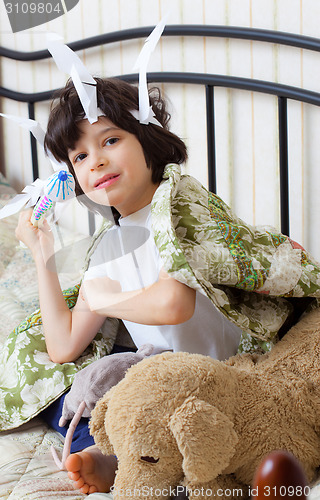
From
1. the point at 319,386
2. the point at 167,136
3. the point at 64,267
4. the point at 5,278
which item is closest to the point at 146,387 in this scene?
the point at 319,386

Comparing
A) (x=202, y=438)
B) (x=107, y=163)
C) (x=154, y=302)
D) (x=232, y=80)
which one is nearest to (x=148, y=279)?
(x=154, y=302)

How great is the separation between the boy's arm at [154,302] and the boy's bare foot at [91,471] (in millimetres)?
179

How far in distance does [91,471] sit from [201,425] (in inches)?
8.9

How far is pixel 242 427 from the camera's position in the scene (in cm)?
61

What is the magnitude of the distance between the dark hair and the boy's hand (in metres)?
0.08

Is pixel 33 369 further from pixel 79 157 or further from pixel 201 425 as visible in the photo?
pixel 201 425

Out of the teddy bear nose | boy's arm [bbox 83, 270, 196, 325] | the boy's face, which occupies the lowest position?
the teddy bear nose

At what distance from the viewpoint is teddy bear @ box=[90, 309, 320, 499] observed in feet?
1.81

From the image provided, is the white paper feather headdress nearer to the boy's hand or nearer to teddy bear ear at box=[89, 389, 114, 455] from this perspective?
the boy's hand

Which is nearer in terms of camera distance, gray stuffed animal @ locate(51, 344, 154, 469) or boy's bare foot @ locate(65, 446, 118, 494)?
boy's bare foot @ locate(65, 446, 118, 494)

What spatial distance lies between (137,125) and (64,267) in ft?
0.80

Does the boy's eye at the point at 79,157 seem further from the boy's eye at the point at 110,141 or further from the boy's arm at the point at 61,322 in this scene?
the boy's arm at the point at 61,322

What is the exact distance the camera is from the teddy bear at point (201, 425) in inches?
21.8

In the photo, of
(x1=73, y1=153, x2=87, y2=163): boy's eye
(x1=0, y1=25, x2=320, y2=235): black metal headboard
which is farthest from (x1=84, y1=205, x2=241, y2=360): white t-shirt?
(x1=0, y1=25, x2=320, y2=235): black metal headboard
